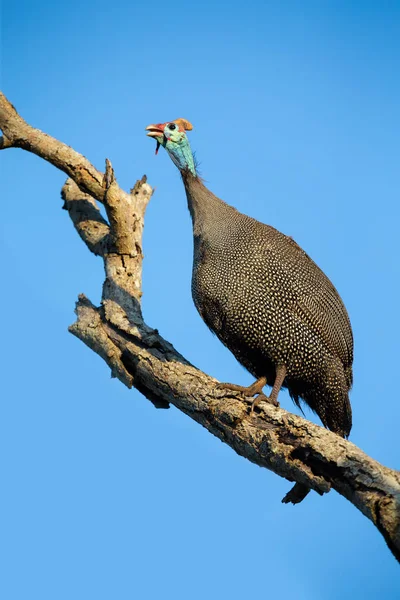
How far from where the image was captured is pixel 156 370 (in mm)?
4680

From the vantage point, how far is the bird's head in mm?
5125

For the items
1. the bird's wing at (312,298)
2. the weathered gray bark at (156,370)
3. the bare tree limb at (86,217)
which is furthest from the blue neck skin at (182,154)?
the bare tree limb at (86,217)

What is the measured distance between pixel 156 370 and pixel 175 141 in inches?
58.7

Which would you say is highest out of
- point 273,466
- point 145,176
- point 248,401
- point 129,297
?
point 145,176

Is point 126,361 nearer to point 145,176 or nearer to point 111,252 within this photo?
point 111,252

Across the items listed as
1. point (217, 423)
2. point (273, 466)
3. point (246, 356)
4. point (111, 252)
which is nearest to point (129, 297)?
point (111, 252)

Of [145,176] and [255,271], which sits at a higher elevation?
[145,176]

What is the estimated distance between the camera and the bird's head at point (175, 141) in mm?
5125

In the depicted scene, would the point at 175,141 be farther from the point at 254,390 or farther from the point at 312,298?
the point at 254,390

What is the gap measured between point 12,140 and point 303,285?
7.53 feet

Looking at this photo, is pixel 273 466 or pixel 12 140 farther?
pixel 12 140

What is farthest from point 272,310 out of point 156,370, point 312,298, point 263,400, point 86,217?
point 86,217

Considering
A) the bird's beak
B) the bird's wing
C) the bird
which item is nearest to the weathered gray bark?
the bird

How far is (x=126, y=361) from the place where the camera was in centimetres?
498
